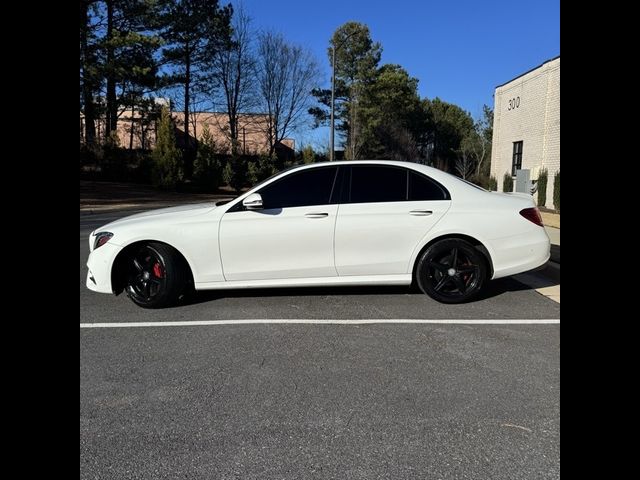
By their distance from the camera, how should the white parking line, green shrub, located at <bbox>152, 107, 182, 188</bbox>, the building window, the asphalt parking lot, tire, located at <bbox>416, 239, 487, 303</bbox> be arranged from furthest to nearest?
green shrub, located at <bbox>152, 107, 182, 188</bbox>, the building window, tire, located at <bbox>416, 239, 487, 303</bbox>, the white parking line, the asphalt parking lot

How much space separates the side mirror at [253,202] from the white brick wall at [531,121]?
1490cm

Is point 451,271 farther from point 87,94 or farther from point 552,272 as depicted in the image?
point 87,94

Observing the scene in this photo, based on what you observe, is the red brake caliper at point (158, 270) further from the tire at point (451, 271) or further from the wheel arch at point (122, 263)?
the tire at point (451, 271)

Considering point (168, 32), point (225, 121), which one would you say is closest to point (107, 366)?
point (168, 32)

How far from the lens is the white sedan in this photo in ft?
16.2

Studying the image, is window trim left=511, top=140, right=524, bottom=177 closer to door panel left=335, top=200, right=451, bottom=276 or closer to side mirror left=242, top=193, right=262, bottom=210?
door panel left=335, top=200, right=451, bottom=276

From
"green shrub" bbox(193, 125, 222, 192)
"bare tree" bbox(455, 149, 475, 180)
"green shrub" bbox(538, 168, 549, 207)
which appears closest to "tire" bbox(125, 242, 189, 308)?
"green shrub" bbox(538, 168, 549, 207)

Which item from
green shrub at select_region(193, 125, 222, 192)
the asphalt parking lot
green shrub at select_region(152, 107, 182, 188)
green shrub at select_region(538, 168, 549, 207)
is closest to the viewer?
the asphalt parking lot

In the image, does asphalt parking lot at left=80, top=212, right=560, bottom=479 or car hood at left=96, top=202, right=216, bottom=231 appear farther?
car hood at left=96, top=202, right=216, bottom=231

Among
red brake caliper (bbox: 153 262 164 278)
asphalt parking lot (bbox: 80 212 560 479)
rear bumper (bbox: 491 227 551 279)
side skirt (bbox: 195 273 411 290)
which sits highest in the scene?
rear bumper (bbox: 491 227 551 279)

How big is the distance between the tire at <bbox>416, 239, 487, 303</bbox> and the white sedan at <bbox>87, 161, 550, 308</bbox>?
1cm

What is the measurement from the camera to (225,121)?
3928 centimetres

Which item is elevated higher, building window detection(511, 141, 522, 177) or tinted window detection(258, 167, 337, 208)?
building window detection(511, 141, 522, 177)
